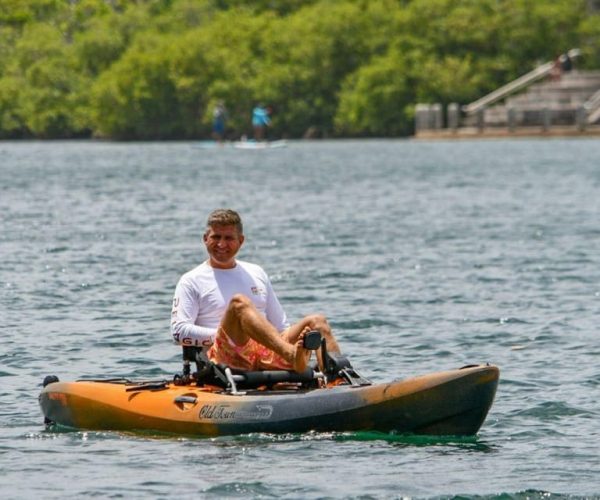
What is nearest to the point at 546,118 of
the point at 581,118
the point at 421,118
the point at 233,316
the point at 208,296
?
the point at 581,118

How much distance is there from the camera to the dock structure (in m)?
87.2

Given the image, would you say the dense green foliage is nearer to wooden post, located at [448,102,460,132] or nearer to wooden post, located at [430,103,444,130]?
wooden post, located at [430,103,444,130]

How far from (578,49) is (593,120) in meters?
16.2

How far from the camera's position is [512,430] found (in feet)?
48.0

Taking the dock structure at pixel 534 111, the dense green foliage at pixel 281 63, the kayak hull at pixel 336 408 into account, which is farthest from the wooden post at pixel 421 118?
the kayak hull at pixel 336 408

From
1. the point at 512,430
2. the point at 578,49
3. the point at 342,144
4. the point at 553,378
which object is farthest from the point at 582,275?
the point at 578,49

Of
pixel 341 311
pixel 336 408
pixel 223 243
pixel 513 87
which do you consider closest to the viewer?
pixel 336 408

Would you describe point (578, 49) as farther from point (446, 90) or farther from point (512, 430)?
point (512, 430)

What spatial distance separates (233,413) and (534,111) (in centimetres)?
Result: 7432

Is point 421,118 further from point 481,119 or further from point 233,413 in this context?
point 233,413

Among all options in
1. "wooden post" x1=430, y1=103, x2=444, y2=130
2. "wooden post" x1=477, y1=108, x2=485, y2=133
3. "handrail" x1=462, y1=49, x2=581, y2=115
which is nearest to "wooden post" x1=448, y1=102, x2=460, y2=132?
"handrail" x1=462, y1=49, x2=581, y2=115

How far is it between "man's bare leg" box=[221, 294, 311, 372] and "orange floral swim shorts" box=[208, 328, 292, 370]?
14 centimetres

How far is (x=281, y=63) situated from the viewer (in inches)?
4422

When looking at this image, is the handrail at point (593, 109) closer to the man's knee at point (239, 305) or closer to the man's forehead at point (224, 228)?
the man's forehead at point (224, 228)
